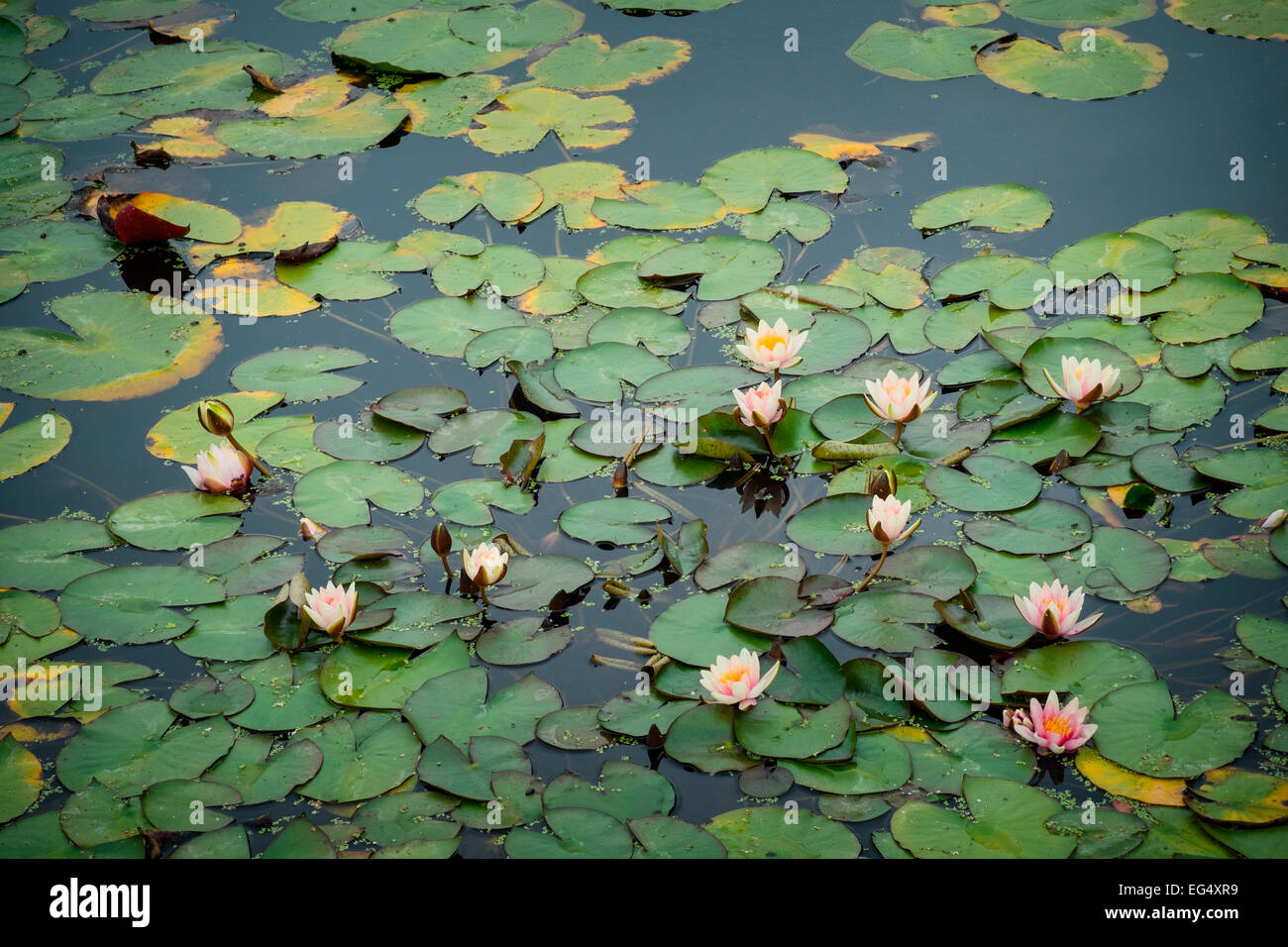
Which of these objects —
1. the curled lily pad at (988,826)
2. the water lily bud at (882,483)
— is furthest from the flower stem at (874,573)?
the curled lily pad at (988,826)

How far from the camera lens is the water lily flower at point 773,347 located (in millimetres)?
3420

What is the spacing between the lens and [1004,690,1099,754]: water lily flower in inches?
98.7

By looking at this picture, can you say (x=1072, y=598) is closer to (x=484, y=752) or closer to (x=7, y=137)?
(x=484, y=752)

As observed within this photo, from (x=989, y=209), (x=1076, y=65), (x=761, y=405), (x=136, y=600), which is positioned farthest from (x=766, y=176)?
(x=136, y=600)

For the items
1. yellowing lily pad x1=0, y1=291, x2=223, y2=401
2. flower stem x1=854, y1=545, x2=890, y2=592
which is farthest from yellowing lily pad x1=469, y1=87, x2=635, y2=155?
flower stem x1=854, y1=545, x2=890, y2=592

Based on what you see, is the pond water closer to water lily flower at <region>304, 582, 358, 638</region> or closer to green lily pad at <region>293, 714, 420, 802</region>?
green lily pad at <region>293, 714, 420, 802</region>

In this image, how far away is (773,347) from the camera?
3441 millimetres

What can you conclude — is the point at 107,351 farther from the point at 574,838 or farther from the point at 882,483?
the point at 882,483

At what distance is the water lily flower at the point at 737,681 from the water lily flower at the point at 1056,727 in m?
0.61

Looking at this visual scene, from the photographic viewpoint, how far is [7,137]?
4914 millimetres

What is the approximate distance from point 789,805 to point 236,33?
4.92 metres

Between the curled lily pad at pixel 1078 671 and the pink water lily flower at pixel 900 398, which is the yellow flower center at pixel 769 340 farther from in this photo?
the curled lily pad at pixel 1078 671

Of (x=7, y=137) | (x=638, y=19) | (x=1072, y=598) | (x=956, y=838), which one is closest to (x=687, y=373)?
(x=1072, y=598)

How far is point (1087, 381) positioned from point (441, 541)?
201cm
